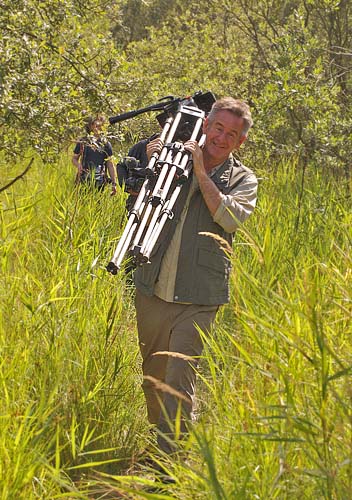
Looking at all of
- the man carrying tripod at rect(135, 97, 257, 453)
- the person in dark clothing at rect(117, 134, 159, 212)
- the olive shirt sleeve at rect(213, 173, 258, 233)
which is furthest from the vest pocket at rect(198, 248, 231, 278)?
the person in dark clothing at rect(117, 134, 159, 212)

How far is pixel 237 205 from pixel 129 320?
253cm

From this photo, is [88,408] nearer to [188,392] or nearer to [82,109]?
[188,392]

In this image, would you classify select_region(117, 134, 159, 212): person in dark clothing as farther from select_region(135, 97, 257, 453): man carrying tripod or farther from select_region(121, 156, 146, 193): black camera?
select_region(135, 97, 257, 453): man carrying tripod

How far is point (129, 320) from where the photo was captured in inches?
270

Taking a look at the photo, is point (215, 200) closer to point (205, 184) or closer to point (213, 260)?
point (205, 184)

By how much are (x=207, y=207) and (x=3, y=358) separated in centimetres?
128

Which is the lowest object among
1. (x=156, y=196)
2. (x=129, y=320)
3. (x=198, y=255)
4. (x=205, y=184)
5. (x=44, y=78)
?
(x=129, y=320)

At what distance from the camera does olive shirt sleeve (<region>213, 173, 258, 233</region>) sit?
Answer: 448 cm

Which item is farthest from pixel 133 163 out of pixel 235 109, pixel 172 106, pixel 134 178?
pixel 235 109

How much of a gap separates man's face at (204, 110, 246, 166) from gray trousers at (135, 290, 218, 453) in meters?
0.77

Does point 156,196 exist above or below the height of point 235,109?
below

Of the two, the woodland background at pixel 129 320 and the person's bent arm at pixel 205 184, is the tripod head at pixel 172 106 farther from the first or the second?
the woodland background at pixel 129 320

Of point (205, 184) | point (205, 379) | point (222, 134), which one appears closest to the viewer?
point (205, 379)

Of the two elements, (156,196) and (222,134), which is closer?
(156,196)
